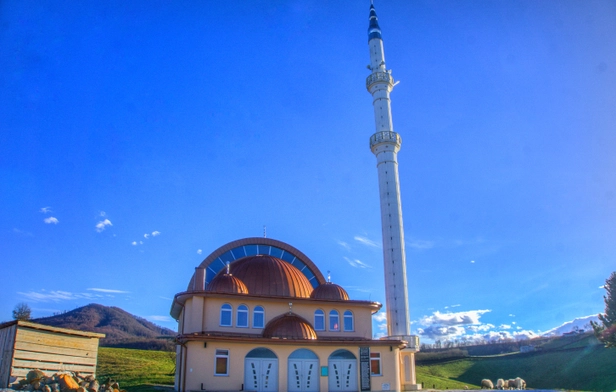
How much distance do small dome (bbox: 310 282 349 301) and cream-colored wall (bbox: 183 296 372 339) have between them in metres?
0.39

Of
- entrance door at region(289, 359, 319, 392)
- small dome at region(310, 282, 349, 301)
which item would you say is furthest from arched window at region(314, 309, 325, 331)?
entrance door at region(289, 359, 319, 392)

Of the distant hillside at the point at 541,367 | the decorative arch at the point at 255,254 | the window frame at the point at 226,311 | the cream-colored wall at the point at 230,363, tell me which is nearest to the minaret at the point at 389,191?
the decorative arch at the point at 255,254

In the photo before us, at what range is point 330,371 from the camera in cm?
2405

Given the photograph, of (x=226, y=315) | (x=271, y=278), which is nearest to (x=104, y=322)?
(x=271, y=278)

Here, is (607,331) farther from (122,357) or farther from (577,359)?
(122,357)

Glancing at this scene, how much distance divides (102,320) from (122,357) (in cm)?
8430

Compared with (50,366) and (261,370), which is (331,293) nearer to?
(261,370)

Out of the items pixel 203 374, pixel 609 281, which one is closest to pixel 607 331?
pixel 609 281

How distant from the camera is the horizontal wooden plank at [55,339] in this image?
15164 millimetres

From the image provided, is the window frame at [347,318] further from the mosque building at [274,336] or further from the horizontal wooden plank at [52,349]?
the horizontal wooden plank at [52,349]

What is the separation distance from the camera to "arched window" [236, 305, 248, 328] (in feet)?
80.1

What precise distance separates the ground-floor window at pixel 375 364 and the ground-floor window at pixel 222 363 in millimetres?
7643

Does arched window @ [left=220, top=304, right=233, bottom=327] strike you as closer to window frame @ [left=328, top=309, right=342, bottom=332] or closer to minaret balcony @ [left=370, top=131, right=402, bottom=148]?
window frame @ [left=328, top=309, right=342, bottom=332]

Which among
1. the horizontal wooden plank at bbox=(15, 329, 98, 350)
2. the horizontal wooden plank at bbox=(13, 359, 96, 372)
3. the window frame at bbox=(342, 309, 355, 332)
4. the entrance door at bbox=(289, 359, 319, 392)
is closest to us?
the horizontal wooden plank at bbox=(13, 359, 96, 372)
